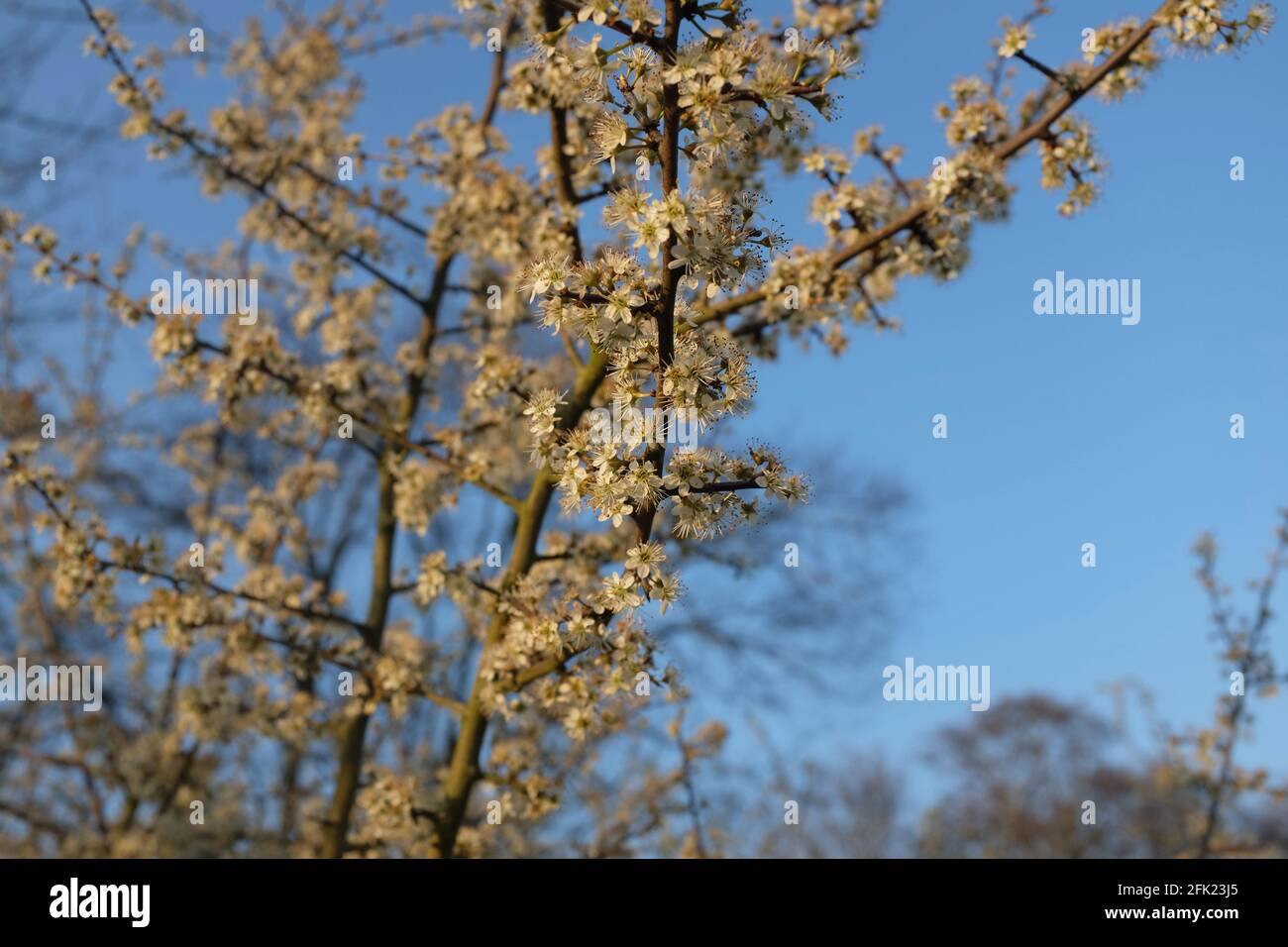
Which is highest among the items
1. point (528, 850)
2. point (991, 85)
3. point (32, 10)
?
point (32, 10)

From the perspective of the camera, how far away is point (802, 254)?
5168 millimetres

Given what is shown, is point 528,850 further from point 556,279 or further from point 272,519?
point 556,279

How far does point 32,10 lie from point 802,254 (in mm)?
6273

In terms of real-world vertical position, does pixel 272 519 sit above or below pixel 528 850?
above

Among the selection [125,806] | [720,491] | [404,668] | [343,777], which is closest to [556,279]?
[720,491]

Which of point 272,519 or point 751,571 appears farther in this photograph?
point 272,519

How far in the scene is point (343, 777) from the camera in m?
6.10

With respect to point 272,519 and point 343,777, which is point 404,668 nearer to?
point 343,777

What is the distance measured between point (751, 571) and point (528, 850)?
425 cm
